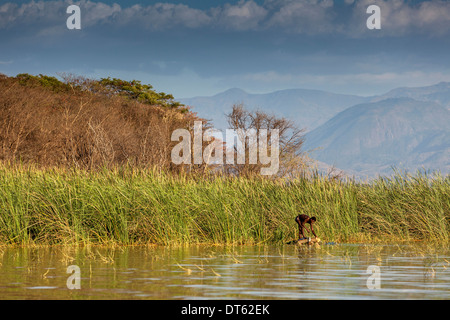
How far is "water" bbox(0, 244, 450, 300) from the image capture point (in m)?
8.88

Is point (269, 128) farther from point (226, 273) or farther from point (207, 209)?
point (226, 273)

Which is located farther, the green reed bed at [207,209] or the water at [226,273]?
the green reed bed at [207,209]

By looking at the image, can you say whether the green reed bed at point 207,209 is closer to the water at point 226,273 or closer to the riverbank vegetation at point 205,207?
the riverbank vegetation at point 205,207

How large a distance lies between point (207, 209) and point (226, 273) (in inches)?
249

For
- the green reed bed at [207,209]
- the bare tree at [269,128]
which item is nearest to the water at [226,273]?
the green reed bed at [207,209]

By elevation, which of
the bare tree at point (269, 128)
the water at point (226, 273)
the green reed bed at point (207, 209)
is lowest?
the water at point (226, 273)

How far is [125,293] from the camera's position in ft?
28.8

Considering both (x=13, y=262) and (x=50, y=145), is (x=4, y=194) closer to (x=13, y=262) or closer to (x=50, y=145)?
(x=13, y=262)

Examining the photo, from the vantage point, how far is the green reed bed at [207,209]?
1619cm

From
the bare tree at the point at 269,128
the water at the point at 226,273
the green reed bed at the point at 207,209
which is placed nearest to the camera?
the water at the point at 226,273

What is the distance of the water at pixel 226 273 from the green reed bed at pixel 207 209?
0.97 m

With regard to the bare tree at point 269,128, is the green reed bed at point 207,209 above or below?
below

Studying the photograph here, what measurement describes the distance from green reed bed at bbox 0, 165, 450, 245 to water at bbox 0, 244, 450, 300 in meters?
0.97
